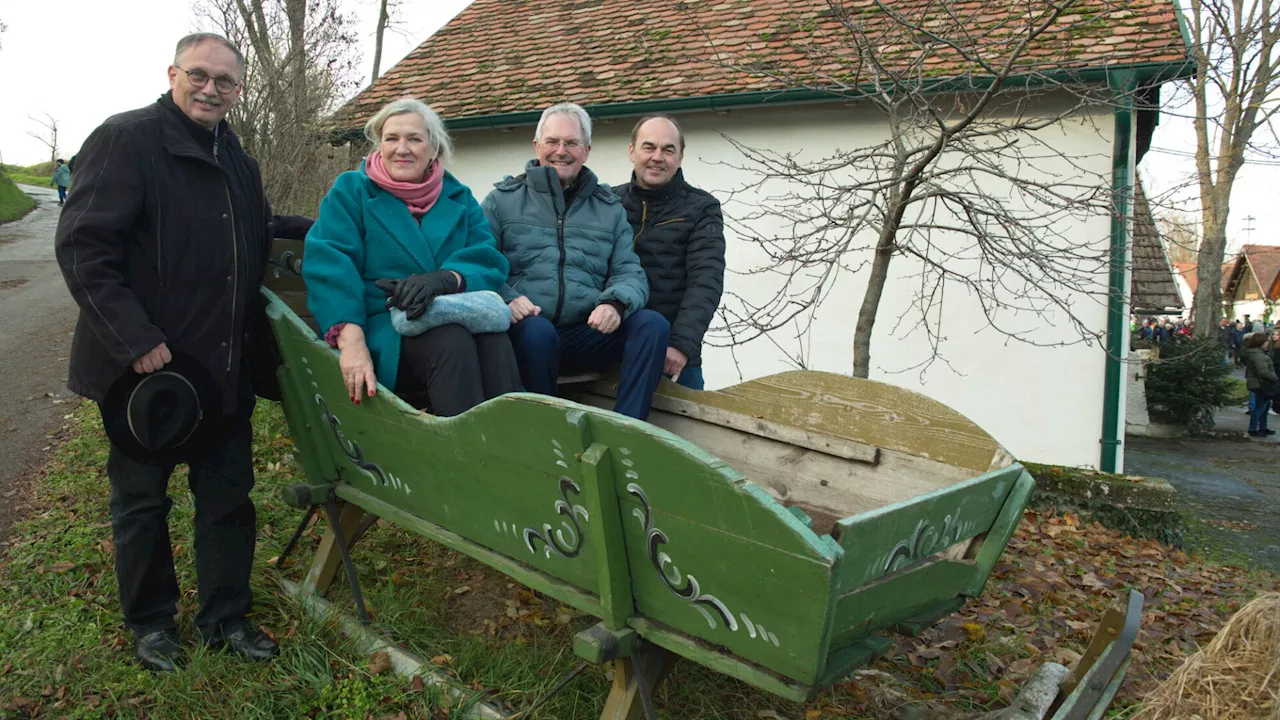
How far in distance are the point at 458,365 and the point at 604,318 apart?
63 cm

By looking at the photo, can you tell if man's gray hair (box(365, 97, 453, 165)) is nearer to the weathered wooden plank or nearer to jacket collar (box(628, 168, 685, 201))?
jacket collar (box(628, 168, 685, 201))

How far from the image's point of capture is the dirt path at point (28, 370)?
4.77 meters

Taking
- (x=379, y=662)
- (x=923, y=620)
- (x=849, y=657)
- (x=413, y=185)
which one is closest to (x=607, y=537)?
(x=849, y=657)

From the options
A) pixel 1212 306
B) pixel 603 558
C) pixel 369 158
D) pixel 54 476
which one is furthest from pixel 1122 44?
pixel 1212 306

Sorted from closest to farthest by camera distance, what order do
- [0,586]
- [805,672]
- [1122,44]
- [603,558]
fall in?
[805,672] < [603,558] < [0,586] < [1122,44]

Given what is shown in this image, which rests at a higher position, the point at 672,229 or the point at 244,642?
the point at 672,229

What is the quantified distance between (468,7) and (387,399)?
10.5 metres

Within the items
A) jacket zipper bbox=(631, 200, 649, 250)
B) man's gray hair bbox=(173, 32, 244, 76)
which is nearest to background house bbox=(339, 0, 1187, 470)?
jacket zipper bbox=(631, 200, 649, 250)

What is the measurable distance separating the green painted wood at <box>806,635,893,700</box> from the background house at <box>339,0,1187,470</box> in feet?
12.2

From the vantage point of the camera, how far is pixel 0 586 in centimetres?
342

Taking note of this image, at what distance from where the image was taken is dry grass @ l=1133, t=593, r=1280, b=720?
1.90 metres

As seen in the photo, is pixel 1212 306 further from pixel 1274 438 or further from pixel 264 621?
pixel 264 621

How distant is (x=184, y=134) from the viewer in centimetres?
271

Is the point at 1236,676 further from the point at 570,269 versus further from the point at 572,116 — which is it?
the point at 572,116
